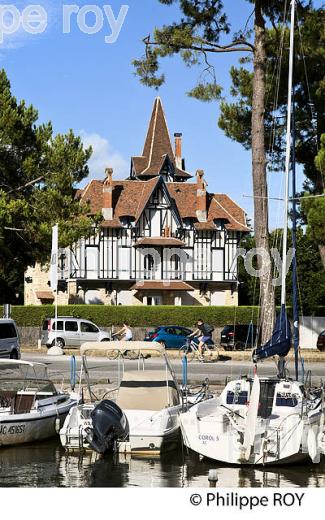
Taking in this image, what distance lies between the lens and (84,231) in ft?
147

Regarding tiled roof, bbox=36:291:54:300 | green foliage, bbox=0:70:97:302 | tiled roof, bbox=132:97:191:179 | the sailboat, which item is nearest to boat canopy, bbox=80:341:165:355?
the sailboat

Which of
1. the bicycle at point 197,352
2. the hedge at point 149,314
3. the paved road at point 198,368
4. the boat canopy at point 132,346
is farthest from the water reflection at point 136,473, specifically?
the hedge at point 149,314

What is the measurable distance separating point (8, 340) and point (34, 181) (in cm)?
1321

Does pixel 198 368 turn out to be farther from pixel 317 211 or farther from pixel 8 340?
pixel 317 211

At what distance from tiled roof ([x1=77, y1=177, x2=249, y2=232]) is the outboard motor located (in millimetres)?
53334

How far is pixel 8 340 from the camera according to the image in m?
33.6

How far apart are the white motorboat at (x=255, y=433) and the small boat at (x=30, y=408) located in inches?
145

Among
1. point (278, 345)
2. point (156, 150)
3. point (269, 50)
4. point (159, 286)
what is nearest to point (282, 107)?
point (269, 50)

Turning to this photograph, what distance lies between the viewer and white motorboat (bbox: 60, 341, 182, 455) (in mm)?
19125

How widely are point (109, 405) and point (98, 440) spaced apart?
2.41 ft

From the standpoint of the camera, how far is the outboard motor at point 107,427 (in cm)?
1892

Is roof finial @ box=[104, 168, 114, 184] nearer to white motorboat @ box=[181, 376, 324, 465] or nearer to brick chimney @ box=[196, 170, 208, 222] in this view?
brick chimney @ box=[196, 170, 208, 222]

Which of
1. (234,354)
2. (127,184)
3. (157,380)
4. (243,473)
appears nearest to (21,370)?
(157,380)

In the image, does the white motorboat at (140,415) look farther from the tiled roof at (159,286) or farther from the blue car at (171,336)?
the tiled roof at (159,286)
